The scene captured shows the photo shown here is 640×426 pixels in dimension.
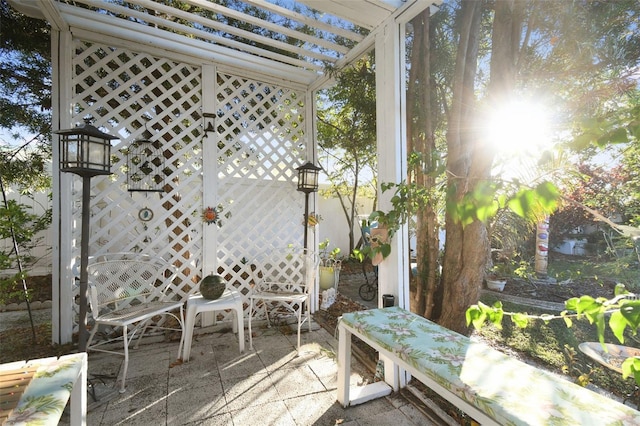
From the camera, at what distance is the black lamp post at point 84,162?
184 cm

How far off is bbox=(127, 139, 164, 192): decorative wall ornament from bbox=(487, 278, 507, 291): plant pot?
449 cm

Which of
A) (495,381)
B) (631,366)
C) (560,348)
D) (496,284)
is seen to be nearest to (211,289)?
(495,381)

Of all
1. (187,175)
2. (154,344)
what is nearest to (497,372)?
(154,344)

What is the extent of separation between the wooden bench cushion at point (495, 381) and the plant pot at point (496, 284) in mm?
3241

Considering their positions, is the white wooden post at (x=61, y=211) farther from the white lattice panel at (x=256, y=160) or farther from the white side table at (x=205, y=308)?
the white lattice panel at (x=256, y=160)

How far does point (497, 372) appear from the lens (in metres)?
1.15

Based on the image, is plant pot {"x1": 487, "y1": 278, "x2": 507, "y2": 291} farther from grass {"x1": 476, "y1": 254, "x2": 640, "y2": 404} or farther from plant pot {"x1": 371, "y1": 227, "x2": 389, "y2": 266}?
plant pot {"x1": 371, "y1": 227, "x2": 389, "y2": 266}

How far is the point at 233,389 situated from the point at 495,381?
1.61m

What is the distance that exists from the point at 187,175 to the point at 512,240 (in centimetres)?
419

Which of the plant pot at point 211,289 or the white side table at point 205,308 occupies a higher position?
the plant pot at point 211,289

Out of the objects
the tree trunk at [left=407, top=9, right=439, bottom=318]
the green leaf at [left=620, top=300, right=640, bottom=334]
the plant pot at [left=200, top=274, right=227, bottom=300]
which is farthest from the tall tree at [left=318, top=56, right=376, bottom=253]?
the green leaf at [left=620, top=300, right=640, bottom=334]

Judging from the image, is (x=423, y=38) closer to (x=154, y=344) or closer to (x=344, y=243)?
(x=154, y=344)

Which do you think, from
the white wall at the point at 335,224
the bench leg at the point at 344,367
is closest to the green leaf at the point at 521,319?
the bench leg at the point at 344,367

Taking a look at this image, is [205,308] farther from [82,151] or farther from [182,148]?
[182,148]
